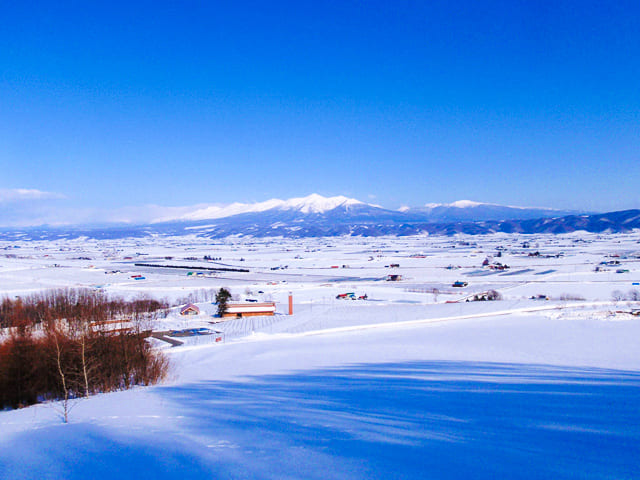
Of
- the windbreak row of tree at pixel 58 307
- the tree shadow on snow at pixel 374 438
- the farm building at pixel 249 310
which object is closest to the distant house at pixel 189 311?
the windbreak row of tree at pixel 58 307

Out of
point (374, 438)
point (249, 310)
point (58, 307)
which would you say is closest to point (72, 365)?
point (374, 438)

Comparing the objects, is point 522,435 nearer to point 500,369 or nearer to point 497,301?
point 500,369

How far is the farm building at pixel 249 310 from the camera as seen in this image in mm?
22859

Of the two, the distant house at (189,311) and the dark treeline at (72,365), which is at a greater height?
the dark treeline at (72,365)

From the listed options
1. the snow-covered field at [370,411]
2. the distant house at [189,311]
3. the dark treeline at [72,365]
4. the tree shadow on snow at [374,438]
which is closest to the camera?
the tree shadow on snow at [374,438]

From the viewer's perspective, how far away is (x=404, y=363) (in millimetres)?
10508

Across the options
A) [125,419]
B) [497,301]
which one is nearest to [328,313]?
[497,301]

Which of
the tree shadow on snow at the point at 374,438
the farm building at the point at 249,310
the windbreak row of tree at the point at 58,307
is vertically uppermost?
the tree shadow on snow at the point at 374,438

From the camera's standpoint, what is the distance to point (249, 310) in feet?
75.6

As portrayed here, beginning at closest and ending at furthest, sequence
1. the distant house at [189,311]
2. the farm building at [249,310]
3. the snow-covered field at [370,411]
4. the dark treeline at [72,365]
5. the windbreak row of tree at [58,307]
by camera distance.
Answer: the snow-covered field at [370,411] < the dark treeline at [72,365] < the windbreak row of tree at [58,307] < the distant house at [189,311] < the farm building at [249,310]

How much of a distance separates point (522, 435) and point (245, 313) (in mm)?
19562

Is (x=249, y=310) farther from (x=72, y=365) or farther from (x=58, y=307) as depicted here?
(x=72, y=365)

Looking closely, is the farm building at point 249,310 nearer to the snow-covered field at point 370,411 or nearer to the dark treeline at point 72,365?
the snow-covered field at point 370,411

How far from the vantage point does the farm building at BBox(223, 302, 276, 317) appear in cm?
2286
